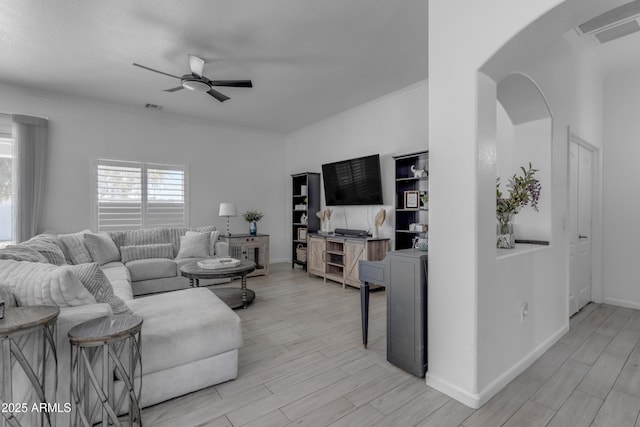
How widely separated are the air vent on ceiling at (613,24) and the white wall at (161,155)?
5587 mm

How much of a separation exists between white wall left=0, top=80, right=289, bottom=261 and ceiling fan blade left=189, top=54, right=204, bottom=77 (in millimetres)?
2537

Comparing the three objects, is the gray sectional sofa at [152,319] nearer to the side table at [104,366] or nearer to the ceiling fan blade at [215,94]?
the side table at [104,366]

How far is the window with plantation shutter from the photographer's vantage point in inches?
203

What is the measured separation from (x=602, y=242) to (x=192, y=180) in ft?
21.7

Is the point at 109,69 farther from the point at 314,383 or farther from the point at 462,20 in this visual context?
the point at 314,383

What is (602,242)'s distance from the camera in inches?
154

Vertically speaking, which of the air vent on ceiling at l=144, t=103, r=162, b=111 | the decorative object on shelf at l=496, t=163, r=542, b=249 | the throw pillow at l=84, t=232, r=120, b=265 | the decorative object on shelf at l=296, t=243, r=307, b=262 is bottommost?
the decorative object on shelf at l=296, t=243, r=307, b=262

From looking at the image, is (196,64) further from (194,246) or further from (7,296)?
(7,296)

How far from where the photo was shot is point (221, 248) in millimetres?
5188

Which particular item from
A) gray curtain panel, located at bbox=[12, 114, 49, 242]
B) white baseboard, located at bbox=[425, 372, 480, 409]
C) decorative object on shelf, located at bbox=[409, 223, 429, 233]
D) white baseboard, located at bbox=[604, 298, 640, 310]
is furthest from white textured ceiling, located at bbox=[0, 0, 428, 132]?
white baseboard, located at bbox=[604, 298, 640, 310]

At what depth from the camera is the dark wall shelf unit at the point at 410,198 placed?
14.0 ft

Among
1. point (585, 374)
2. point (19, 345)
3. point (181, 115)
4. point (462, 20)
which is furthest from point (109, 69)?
point (585, 374)

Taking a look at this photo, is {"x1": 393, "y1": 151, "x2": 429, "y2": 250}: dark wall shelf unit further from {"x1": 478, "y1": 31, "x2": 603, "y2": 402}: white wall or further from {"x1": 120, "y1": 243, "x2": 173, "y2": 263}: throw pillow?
{"x1": 120, "y1": 243, "x2": 173, "y2": 263}: throw pillow

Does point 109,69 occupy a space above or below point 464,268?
above
